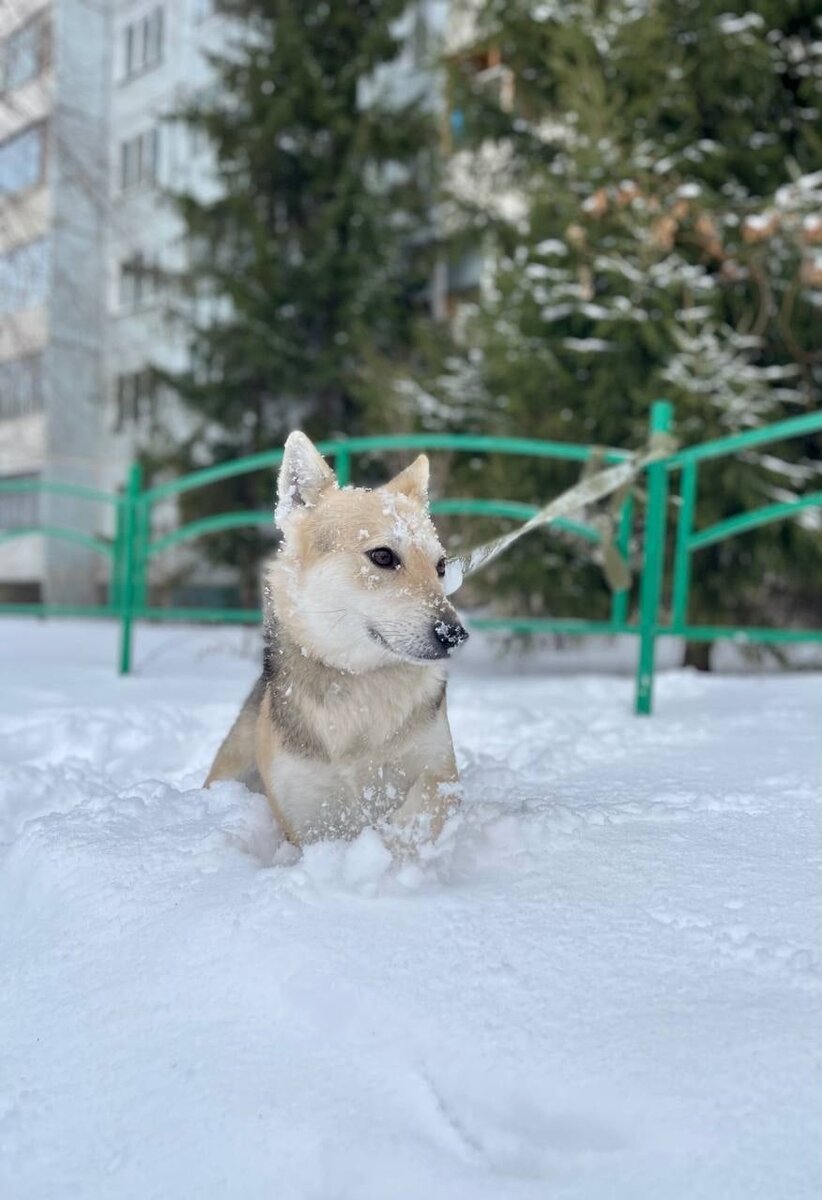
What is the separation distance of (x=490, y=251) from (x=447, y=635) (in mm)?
10005

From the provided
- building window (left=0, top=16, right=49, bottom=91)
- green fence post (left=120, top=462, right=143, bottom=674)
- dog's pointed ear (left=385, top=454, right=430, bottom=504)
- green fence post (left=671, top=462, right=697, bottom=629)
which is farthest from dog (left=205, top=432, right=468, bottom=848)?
building window (left=0, top=16, right=49, bottom=91)

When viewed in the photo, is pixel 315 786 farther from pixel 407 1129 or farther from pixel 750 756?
pixel 750 756

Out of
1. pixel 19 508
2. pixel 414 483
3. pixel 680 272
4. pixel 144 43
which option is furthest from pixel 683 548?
pixel 144 43

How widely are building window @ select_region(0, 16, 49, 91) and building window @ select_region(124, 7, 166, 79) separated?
36.6ft

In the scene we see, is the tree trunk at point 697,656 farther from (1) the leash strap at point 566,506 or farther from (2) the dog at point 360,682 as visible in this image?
(2) the dog at point 360,682

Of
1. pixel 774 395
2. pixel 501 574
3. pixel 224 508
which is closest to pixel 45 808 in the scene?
pixel 501 574

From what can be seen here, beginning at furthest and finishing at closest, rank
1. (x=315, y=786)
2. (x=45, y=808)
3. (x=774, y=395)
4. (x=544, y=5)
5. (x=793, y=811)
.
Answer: (x=544, y=5) → (x=774, y=395) → (x=45, y=808) → (x=793, y=811) → (x=315, y=786)

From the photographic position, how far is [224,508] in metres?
14.3

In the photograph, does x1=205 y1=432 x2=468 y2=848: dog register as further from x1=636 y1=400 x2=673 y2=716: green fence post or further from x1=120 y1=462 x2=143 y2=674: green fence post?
x1=120 y1=462 x2=143 y2=674: green fence post

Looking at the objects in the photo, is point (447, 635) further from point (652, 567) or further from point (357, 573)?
point (652, 567)

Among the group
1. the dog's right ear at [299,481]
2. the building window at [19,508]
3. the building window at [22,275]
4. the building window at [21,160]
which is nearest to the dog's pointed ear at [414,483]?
the dog's right ear at [299,481]

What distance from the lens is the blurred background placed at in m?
7.98

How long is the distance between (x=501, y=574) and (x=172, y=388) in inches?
328

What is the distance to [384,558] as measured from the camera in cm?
210
